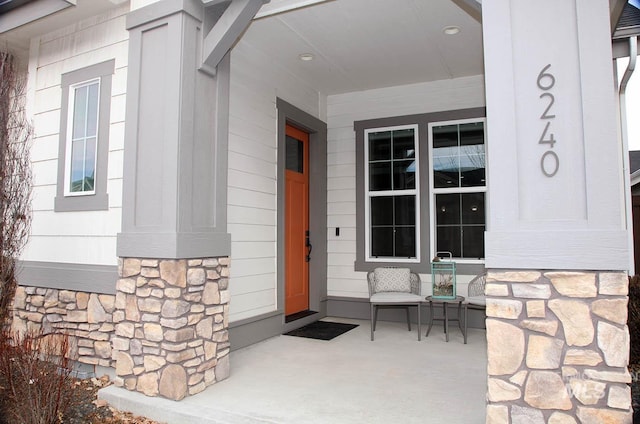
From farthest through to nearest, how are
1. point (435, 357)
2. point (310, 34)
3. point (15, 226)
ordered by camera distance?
point (310, 34) < point (435, 357) < point (15, 226)

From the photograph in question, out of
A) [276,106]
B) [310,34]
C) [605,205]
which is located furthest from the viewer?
[276,106]

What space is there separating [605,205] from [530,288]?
0.54m

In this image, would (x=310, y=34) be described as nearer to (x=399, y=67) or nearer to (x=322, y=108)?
(x=399, y=67)

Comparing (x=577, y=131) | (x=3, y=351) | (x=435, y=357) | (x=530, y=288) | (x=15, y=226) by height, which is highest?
(x=577, y=131)

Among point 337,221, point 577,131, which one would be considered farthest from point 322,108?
point 577,131

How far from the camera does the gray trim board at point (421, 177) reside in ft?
18.3

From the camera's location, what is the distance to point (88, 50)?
154 inches

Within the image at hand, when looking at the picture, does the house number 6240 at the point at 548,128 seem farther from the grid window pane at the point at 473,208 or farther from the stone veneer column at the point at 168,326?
the grid window pane at the point at 473,208

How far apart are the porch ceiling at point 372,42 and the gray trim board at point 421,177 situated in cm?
48

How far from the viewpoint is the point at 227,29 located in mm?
3266

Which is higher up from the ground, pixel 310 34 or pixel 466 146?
pixel 310 34

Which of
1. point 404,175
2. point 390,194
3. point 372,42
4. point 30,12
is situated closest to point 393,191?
point 390,194

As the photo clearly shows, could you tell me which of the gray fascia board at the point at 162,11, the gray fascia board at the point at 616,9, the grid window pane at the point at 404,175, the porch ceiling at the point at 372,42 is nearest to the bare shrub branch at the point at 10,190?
the gray fascia board at the point at 162,11

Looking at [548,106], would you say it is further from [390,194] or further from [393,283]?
[390,194]
